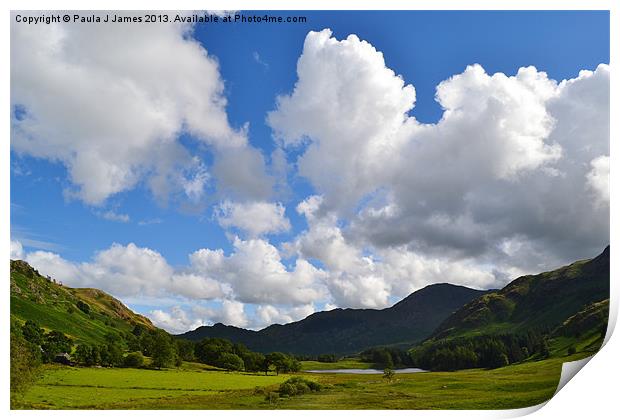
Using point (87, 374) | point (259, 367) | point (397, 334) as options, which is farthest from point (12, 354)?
point (397, 334)

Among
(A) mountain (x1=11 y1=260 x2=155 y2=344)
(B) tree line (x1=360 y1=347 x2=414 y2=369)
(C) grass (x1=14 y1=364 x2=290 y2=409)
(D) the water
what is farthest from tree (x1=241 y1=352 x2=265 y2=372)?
(B) tree line (x1=360 y1=347 x2=414 y2=369)

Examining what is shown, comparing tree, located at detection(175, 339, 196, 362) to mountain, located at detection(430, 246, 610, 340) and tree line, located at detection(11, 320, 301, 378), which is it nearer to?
tree line, located at detection(11, 320, 301, 378)

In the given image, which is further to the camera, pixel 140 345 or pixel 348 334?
pixel 348 334

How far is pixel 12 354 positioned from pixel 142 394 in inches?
311

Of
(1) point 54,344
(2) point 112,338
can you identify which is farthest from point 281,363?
(1) point 54,344

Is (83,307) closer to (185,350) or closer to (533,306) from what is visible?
(185,350)

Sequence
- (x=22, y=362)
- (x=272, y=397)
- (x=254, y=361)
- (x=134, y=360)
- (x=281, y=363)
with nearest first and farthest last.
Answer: (x=22, y=362), (x=272, y=397), (x=254, y=361), (x=281, y=363), (x=134, y=360)

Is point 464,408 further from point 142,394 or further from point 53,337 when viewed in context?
point 53,337

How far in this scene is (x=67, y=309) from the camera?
42625 millimetres

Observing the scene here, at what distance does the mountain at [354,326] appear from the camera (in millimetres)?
34769

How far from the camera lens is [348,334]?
126 ft

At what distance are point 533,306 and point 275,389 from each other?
21.7 metres
